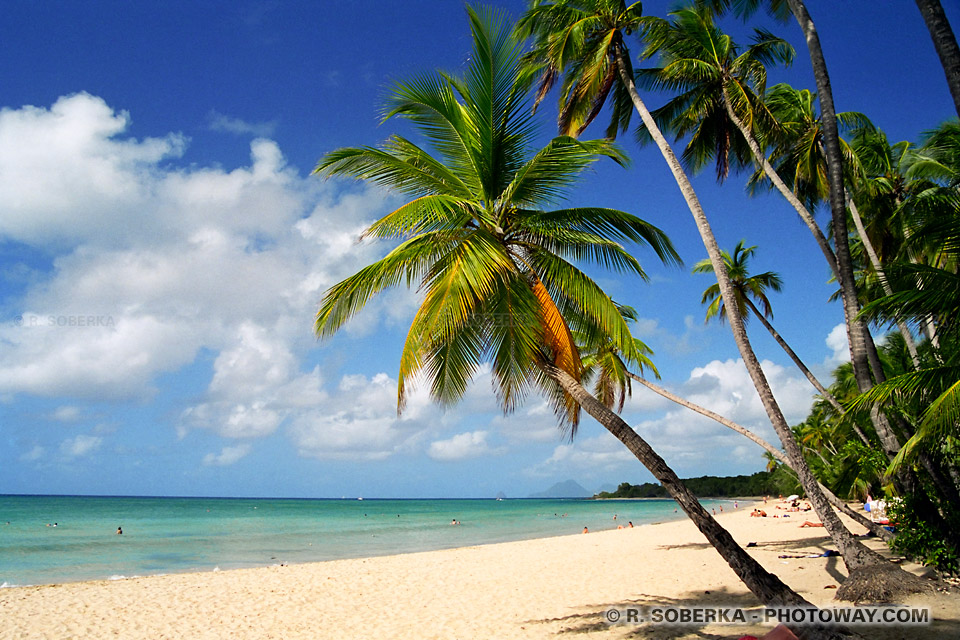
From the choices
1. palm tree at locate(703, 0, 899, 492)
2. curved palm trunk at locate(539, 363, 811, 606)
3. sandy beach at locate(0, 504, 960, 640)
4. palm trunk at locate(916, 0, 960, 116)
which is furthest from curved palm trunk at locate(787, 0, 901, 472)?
curved palm trunk at locate(539, 363, 811, 606)

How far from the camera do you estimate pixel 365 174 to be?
6.46 metres

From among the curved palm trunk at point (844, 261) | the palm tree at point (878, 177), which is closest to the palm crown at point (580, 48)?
the curved palm trunk at point (844, 261)

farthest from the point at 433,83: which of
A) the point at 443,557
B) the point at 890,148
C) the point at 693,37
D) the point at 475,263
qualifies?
the point at 443,557

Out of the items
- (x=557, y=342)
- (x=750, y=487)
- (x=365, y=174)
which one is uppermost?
(x=365, y=174)

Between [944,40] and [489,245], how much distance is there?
15.4ft

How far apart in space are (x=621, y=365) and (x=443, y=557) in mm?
8760

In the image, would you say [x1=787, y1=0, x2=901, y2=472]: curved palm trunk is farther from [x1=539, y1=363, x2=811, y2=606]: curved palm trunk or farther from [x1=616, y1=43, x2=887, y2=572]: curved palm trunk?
[x1=539, y1=363, x2=811, y2=606]: curved palm trunk

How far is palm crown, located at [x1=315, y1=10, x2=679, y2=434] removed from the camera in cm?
602

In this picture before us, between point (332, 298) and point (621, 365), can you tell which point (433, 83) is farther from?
point (621, 365)

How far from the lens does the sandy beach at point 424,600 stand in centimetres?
725

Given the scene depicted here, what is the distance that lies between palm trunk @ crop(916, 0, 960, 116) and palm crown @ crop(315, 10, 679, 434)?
2.89 metres

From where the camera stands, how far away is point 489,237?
6.04 metres

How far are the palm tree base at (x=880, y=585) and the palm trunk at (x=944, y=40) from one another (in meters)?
5.54

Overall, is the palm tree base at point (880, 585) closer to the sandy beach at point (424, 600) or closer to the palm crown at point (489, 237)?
the sandy beach at point (424, 600)
